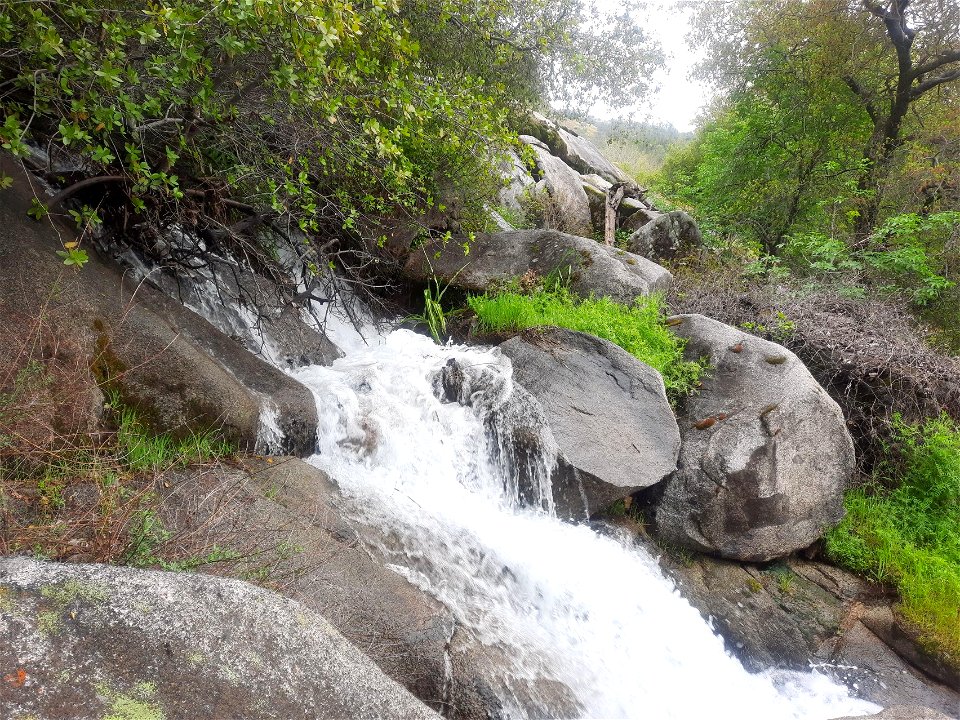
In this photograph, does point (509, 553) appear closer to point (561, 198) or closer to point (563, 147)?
point (561, 198)

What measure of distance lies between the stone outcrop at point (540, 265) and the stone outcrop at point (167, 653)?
6.28 m

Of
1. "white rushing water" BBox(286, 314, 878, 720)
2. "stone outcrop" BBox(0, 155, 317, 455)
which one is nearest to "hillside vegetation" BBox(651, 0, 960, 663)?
"white rushing water" BBox(286, 314, 878, 720)

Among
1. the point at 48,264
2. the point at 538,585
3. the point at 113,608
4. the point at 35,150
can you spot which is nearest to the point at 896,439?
the point at 538,585

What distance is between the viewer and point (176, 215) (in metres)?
4.62

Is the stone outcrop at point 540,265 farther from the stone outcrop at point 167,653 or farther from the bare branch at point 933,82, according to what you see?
the bare branch at point 933,82

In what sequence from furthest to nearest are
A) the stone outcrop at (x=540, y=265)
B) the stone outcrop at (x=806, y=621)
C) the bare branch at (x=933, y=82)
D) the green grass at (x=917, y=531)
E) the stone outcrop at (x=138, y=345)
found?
the bare branch at (x=933, y=82), the stone outcrop at (x=540, y=265), the green grass at (x=917, y=531), the stone outcrop at (x=806, y=621), the stone outcrop at (x=138, y=345)

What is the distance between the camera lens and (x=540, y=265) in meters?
8.16

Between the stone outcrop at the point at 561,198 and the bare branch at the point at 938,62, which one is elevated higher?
the bare branch at the point at 938,62

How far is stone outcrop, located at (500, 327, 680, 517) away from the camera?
545cm

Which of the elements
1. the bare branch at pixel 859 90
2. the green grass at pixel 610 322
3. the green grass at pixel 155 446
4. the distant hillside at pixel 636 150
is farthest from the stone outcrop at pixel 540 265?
the distant hillside at pixel 636 150

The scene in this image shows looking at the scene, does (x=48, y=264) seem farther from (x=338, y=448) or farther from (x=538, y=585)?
(x=538, y=585)

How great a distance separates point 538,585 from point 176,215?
4.08 metres

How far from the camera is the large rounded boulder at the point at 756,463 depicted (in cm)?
574

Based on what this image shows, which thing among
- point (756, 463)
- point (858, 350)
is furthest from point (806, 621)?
point (858, 350)
